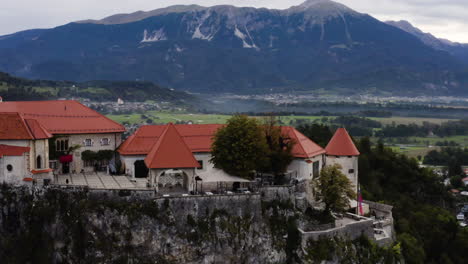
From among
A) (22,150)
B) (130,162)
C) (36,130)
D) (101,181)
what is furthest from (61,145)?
(22,150)

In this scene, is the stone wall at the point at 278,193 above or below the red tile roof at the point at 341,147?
below

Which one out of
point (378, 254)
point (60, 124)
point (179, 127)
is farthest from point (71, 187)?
point (378, 254)

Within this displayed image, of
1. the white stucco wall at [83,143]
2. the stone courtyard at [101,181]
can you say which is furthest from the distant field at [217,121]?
the stone courtyard at [101,181]

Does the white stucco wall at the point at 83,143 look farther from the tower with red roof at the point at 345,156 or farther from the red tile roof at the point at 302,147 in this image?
the tower with red roof at the point at 345,156

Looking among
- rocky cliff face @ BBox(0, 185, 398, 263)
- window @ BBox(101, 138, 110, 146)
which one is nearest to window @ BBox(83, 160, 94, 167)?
window @ BBox(101, 138, 110, 146)

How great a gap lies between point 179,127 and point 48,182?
1594cm

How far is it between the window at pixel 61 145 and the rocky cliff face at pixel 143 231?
9430 mm

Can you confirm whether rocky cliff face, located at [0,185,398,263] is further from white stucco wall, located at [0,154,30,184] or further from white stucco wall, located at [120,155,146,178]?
white stucco wall, located at [120,155,146,178]

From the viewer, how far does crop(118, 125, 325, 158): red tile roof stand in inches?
2041

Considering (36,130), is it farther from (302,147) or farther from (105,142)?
(302,147)

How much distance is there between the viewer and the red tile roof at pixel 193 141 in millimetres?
51844

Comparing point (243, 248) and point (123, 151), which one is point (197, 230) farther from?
point (123, 151)

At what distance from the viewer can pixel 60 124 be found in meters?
53.1

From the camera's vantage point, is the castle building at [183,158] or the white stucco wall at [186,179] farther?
the castle building at [183,158]
